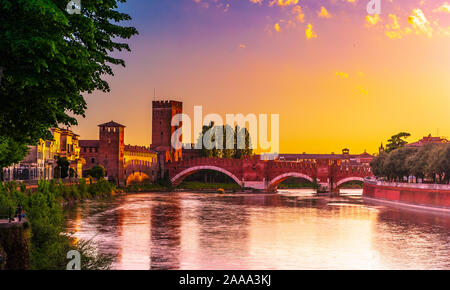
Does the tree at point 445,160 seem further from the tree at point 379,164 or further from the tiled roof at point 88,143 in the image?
the tiled roof at point 88,143

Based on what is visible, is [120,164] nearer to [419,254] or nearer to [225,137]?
[225,137]

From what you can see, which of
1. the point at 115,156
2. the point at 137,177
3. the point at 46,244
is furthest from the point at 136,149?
the point at 46,244

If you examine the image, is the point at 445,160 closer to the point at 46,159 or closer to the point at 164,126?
the point at 46,159

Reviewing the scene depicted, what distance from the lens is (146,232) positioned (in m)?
30.7

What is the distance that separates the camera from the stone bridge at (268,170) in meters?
75.0

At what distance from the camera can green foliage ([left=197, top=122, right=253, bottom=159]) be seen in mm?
85438

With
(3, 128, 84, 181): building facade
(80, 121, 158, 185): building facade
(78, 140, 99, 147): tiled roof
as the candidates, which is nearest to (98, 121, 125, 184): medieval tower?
(80, 121, 158, 185): building facade

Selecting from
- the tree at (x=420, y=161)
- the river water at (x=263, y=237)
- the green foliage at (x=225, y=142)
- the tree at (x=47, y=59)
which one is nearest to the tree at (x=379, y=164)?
the tree at (x=420, y=161)

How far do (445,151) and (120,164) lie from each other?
43676mm

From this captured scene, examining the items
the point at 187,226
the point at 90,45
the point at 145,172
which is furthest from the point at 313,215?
the point at 145,172

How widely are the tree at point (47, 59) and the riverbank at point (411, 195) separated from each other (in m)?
35.4

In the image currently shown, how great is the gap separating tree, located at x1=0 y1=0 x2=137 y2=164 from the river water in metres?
8.22

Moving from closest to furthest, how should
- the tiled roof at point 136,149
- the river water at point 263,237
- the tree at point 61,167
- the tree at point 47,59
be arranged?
the tree at point 47,59
the river water at point 263,237
the tree at point 61,167
the tiled roof at point 136,149
